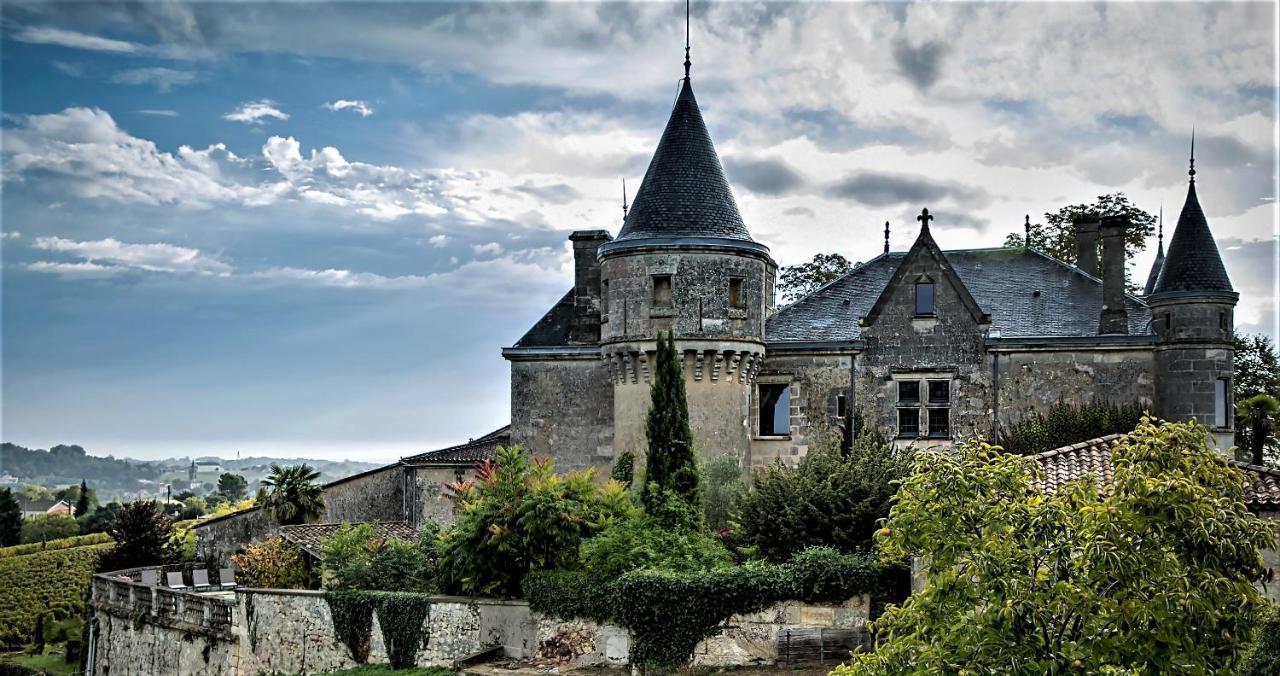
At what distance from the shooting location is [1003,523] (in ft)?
44.0

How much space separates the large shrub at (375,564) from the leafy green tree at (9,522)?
5213 centimetres

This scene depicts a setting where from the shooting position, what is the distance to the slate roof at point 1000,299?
32.7 metres

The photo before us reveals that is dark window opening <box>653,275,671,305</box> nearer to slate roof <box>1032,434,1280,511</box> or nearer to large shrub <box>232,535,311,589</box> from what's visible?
slate roof <box>1032,434,1280,511</box>

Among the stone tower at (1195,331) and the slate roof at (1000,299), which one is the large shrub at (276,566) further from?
the stone tower at (1195,331)

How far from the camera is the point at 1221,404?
101ft

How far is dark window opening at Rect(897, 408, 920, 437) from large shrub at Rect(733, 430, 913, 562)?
20.3 ft

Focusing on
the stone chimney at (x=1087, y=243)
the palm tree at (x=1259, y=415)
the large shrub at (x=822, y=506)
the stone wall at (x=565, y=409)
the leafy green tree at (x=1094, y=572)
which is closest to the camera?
the leafy green tree at (x=1094, y=572)

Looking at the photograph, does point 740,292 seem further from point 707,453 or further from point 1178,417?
point 1178,417

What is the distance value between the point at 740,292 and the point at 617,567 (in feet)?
31.3

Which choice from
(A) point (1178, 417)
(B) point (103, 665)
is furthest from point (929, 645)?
(B) point (103, 665)

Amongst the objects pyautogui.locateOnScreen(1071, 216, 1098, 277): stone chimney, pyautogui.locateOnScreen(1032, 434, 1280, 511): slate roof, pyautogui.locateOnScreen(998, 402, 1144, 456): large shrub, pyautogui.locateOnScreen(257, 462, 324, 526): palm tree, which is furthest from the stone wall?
pyautogui.locateOnScreen(1032, 434, 1280, 511): slate roof

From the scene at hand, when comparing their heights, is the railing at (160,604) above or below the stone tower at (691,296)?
below

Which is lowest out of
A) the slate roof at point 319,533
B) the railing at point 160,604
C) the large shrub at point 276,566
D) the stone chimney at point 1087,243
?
the railing at point 160,604

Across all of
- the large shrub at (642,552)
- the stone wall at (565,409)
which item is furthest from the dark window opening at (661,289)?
the large shrub at (642,552)
